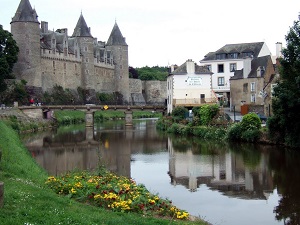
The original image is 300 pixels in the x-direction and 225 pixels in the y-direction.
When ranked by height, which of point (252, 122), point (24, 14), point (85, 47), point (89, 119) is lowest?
point (89, 119)

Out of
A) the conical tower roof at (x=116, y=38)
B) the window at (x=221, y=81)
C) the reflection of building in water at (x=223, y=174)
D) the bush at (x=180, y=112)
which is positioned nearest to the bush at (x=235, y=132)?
the reflection of building in water at (x=223, y=174)

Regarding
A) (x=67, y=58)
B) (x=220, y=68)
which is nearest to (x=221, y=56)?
(x=220, y=68)

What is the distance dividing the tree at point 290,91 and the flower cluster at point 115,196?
14.2 meters

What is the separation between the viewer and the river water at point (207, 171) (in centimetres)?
1339

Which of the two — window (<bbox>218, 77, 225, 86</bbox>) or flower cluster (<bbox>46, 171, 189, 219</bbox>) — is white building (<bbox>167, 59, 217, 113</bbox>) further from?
flower cluster (<bbox>46, 171, 189, 219</bbox>)

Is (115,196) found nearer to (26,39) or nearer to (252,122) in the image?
(252,122)

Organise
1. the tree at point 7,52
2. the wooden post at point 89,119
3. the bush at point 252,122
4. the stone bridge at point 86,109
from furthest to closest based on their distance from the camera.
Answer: the tree at point 7,52, the wooden post at point 89,119, the stone bridge at point 86,109, the bush at point 252,122

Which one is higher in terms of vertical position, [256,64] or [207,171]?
[256,64]

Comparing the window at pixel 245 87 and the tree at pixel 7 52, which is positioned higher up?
the tree at pixel 7 52

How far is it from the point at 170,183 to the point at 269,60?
25943 mm

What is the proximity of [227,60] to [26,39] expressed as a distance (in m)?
25.1

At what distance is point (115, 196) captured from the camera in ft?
34.9

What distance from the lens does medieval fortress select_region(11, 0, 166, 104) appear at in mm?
60625

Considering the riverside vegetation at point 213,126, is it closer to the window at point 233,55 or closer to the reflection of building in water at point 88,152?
the reflection of building in water at point 88,152
